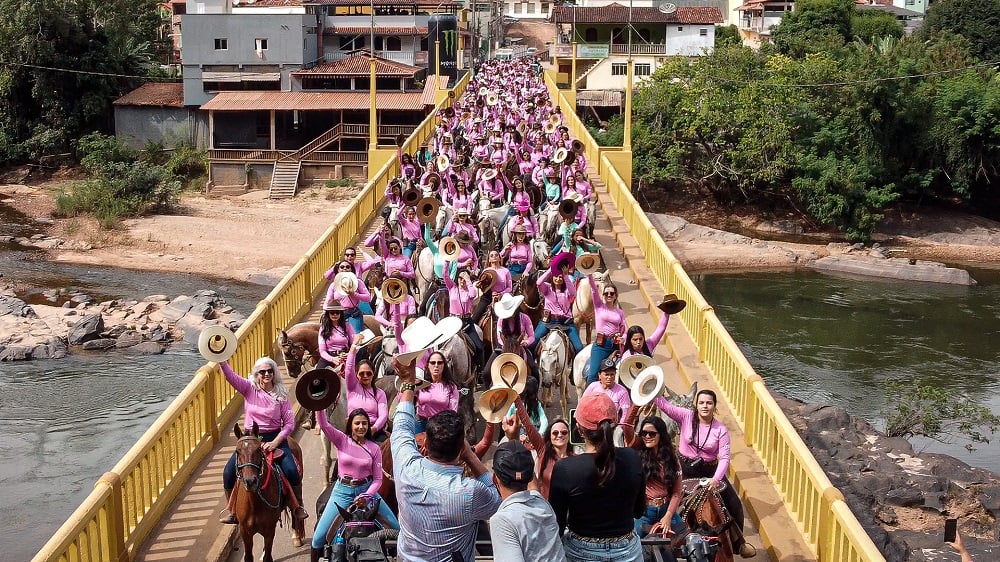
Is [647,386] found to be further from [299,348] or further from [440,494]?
[299,348]

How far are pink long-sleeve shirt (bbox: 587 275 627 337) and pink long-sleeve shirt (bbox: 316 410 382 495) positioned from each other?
12.8 ft

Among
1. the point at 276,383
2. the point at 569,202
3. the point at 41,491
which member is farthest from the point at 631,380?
the point at 41,491

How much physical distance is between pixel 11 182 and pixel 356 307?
51.0 meters

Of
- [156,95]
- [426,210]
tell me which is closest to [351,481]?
[426,210]

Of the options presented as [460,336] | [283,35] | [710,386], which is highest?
[283,35]

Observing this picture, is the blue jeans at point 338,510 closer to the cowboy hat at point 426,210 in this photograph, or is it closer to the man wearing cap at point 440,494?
the man wearing cap at point 440,494

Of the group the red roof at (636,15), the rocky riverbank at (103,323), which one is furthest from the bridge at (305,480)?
the red roof at (636,15)

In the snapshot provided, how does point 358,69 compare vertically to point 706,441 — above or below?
above

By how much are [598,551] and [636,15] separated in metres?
74.1

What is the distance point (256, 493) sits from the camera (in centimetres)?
882

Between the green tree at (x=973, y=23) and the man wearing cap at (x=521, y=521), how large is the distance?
6666 centimetres

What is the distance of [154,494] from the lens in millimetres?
9984

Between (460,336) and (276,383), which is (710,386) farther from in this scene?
(276,383)

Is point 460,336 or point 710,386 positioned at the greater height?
point 460,336
